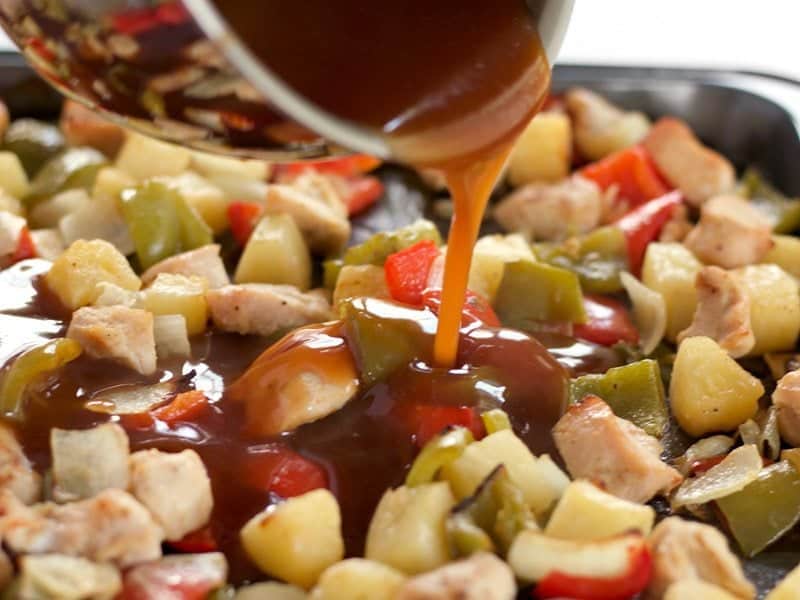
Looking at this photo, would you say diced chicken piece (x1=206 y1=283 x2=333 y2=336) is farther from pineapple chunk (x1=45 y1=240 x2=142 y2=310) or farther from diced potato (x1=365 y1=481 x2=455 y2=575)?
diced potato (x1=365 y1=481 x2=455 y2=575)

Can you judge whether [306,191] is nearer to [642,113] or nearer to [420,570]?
[642,113]

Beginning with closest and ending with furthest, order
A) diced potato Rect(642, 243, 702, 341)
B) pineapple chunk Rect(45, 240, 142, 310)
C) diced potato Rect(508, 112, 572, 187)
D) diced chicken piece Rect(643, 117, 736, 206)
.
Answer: pineapple chunk Rect(45, 240, 142, 310) < diced potato Rect(642, 243, 702, 341) < diced chicken piece Rect(643, 117, 736, 206) < diced potato Rect(508, 112, 572, 187)

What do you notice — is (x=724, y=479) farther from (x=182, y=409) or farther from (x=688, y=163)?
(x=688, y=163)

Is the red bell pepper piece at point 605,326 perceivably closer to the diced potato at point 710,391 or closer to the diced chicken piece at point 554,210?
the diced potato at point 710,391

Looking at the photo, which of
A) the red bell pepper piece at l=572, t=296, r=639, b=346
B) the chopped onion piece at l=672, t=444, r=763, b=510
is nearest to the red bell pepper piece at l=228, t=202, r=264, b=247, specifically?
the red bell pepper piece at l=572, t=296, r=639, b=346

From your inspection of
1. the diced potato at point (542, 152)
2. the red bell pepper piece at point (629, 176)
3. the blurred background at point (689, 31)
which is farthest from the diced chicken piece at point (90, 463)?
the blurred background at point (689, 31)

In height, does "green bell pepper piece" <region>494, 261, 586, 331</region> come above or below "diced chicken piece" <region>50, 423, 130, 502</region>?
above

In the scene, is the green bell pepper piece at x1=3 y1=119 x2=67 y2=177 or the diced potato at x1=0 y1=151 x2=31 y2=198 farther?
the green bell pepper piece at x1=3 y1=119 x2=67 y2=177
